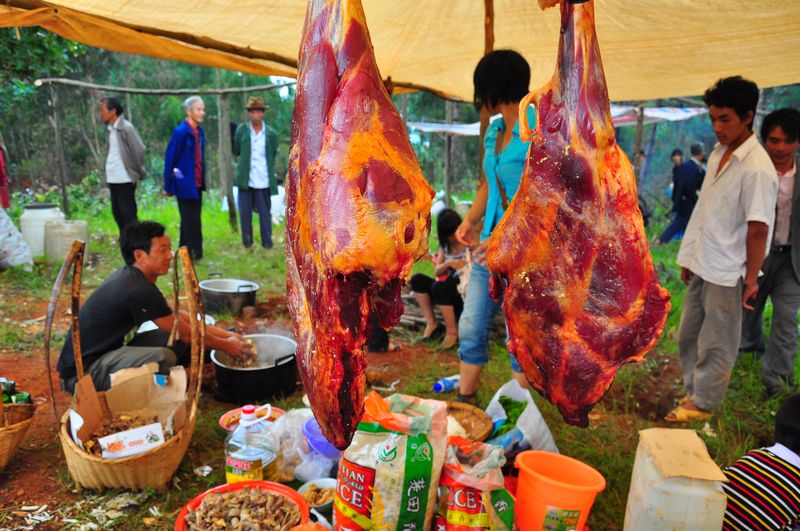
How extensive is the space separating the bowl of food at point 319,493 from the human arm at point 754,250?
339 cm

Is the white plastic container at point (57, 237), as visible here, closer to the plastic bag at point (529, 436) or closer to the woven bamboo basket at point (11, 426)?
the woven bamboo basket at point (11, 426)

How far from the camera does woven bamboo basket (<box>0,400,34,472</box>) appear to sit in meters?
3.38

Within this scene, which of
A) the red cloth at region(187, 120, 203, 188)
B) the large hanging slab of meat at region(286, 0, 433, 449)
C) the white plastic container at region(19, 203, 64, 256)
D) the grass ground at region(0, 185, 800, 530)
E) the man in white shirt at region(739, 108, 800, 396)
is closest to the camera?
the large hanging slab of meat at region(286, 0, 433, 449)

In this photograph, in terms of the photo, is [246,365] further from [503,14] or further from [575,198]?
[575,198]

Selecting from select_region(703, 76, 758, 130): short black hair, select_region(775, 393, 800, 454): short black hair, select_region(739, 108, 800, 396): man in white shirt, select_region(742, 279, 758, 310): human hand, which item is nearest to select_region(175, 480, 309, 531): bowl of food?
select_region(775, 393, 800, 454): short black hair

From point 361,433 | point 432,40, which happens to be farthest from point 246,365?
point 432,40

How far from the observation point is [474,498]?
2.42m

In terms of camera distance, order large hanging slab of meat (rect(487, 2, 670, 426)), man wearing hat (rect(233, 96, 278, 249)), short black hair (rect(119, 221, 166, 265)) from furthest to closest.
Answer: man wearing hat (rect(233, 96, 278, 249)) → short black hair (rect(119, 221, 166, 265)) → large hanging slab of meat (rect(487, 2, 670, 426))

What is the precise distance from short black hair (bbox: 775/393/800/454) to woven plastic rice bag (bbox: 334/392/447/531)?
1.76 meters

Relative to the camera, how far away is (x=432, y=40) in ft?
14.8

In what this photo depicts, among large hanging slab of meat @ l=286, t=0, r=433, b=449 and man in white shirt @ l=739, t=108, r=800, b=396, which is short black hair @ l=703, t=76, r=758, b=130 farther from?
large hanging slab of meat @ l=286, t=0, r=433, b=449

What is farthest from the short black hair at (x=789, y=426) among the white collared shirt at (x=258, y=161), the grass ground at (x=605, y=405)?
the white collared shirt at (x=258, y=161)

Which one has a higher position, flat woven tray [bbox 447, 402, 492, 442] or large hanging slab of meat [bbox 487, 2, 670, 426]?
large hanging slab of meat [bbox 487, 2, 670, 426]

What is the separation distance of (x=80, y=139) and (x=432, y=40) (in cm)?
1960
